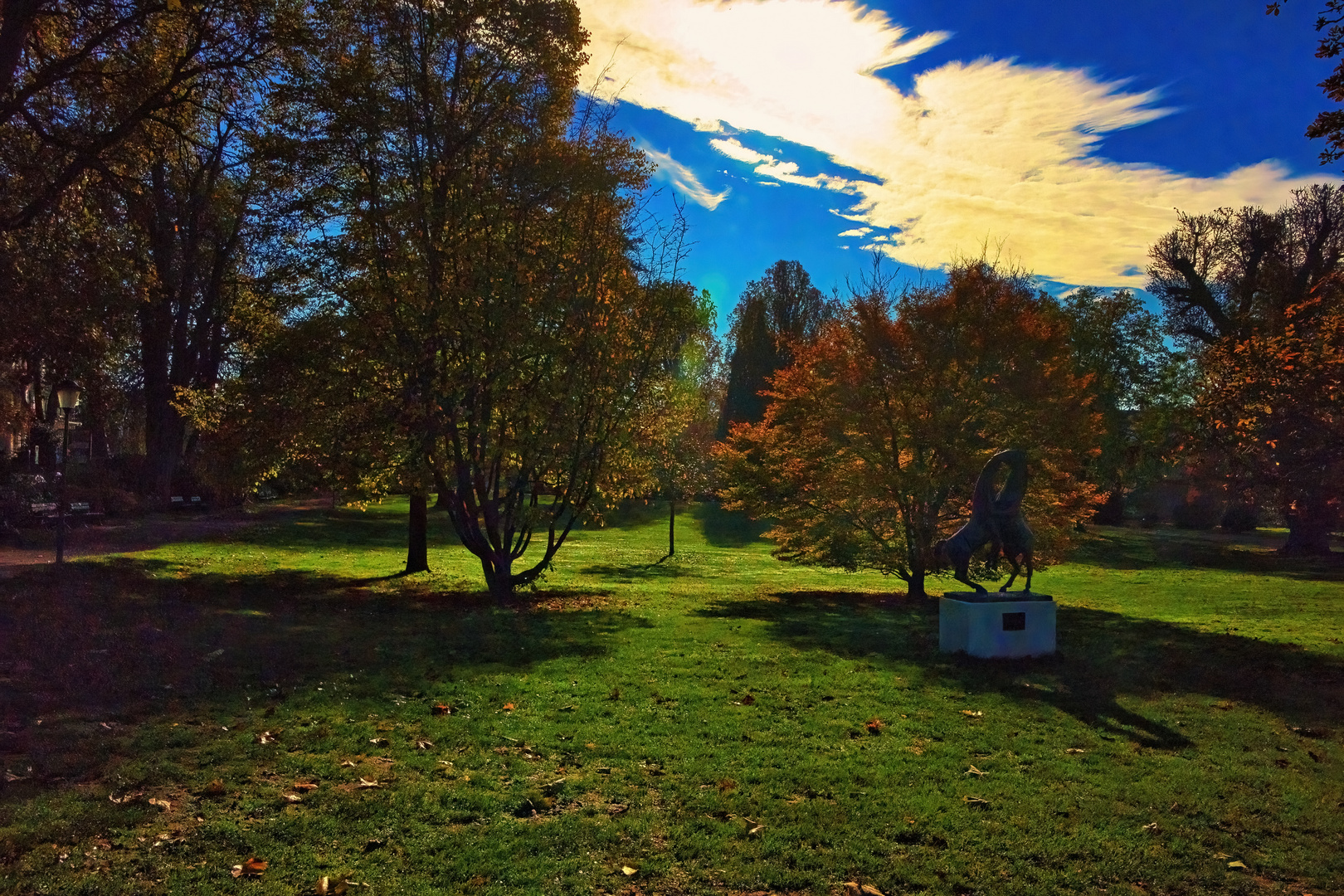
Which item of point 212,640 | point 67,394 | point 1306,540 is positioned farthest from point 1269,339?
point 1306,540

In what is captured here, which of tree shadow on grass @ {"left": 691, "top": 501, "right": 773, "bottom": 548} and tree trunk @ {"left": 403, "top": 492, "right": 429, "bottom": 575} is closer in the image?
tree trunk @ {"left": 403, "top": 492, "right": 429, "bottom": 575}

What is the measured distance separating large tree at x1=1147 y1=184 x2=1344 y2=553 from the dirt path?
73.4 feet

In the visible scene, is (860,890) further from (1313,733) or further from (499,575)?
(499,575)

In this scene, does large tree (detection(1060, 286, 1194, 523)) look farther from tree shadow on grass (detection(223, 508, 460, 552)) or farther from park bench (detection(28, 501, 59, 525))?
park bench (detection(28, 501, 59, 525))

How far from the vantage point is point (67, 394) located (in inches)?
684

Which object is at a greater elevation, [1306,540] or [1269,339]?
[1269,339]

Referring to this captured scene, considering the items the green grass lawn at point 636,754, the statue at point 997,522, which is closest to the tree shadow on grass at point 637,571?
the green grass lawn at point 636,754

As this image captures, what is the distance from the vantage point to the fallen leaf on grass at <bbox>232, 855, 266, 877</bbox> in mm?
3961

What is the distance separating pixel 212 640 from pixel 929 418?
13390mm

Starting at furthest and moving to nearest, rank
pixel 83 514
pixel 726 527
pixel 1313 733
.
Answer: pixel 726 527
pixel 83 514
pixel 1313 733

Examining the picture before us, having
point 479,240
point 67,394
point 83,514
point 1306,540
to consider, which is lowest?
point 83,514

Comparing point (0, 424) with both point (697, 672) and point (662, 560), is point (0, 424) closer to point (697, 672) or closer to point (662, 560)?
point (662, 560)

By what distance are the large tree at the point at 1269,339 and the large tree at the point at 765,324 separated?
800 inches

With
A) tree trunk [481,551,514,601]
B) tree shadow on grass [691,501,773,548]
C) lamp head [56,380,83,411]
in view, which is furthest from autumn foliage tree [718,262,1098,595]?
tree shadow on grass [691,501,773,548]
